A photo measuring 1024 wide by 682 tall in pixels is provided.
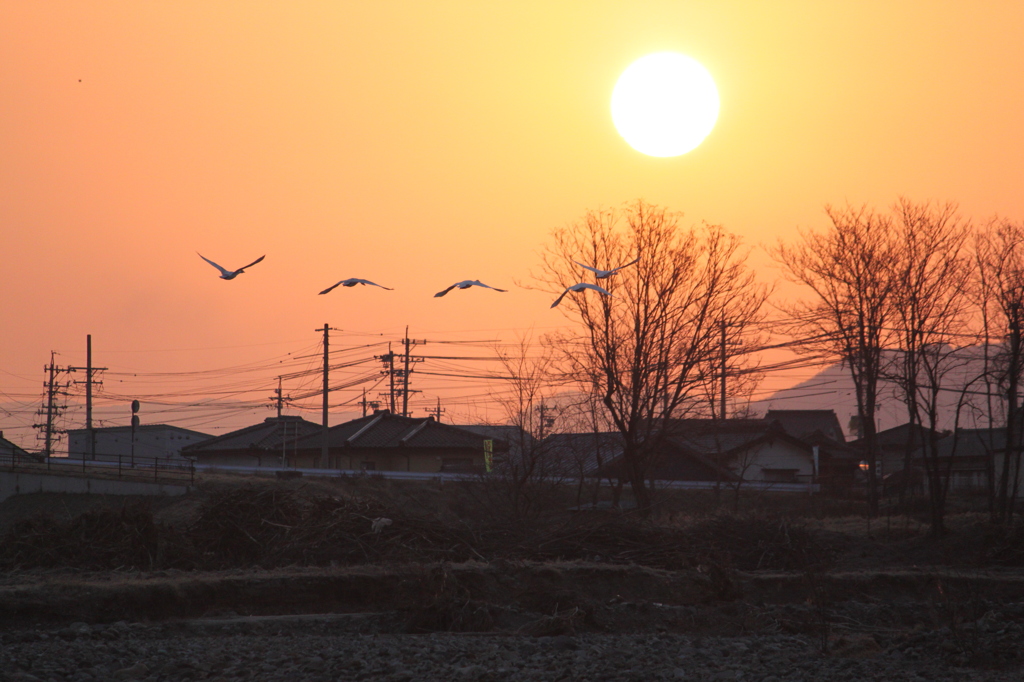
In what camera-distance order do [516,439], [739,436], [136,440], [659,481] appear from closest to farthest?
[516,439]
[659,481]
[739,436]
[136,440]

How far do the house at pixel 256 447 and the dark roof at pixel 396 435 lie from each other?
1.06 m

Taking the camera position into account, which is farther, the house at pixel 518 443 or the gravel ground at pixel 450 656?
the house at pixel 518 443

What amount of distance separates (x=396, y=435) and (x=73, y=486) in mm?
15043

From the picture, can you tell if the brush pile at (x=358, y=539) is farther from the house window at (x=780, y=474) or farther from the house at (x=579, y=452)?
the house window at (x=780, y=474)

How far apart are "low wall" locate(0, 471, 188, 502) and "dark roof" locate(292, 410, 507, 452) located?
41.3 feet

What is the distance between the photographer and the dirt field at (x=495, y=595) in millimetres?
9375

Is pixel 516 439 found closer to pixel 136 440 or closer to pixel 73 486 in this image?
pixel 73 486

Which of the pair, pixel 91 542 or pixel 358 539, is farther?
pixel 91 542

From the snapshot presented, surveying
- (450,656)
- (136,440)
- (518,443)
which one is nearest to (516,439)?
(518,443)

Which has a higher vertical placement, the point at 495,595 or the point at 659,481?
the point at 659,481

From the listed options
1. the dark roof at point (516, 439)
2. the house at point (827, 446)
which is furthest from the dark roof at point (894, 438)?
the dark roof at point (516, 439)

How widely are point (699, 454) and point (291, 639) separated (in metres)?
27.8

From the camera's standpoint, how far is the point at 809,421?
5462 centimetres

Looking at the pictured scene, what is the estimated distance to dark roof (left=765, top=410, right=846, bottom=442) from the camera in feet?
175
